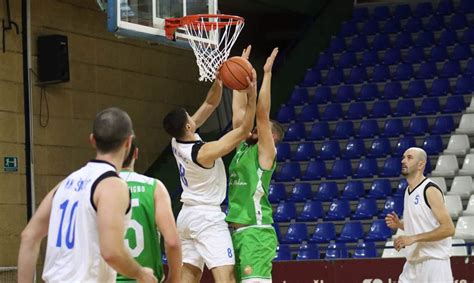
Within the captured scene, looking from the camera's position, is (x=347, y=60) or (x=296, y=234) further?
(x=347, y=60)

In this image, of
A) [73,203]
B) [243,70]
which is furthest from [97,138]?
[243,70]

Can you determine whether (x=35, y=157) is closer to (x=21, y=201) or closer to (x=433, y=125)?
(x=21, y=201)

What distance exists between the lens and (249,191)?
25.8 feet

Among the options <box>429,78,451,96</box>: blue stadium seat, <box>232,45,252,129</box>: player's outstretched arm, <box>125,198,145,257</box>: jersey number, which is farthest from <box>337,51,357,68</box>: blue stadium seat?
<box>125,198,145,257</box>: jersey number

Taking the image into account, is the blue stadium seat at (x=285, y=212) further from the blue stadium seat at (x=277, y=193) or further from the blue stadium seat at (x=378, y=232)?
the blue stadium seat at (x=378, y=232)

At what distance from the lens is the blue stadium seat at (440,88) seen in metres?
16.5

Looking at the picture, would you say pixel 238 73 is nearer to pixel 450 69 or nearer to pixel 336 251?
pixel 336 251

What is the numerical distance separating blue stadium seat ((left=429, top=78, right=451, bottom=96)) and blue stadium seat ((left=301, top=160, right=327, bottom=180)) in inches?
90.5

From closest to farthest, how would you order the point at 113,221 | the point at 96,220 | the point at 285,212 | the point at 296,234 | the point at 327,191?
the point at 113,221
the point at 96,220
the point at 296,234
the point at 285,212
the point at 327,191

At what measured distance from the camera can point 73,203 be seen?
15.5 feet

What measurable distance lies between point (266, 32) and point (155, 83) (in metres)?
3.93

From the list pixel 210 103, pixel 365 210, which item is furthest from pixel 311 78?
pixel 210 103

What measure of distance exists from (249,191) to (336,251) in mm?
5565

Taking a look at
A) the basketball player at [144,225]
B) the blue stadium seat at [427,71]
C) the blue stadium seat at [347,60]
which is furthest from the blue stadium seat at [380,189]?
the basketball player at [144,225]
